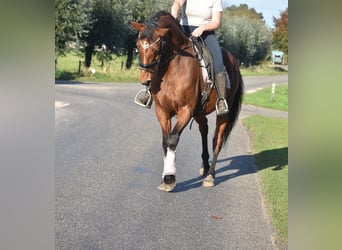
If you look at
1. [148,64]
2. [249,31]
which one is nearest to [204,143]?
[148,64]

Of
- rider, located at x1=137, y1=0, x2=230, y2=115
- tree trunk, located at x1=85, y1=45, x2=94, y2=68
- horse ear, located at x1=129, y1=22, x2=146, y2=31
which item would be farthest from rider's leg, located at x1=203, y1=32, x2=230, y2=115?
tree trunk, located at x1=85, y1=45, x2=94, y2=68

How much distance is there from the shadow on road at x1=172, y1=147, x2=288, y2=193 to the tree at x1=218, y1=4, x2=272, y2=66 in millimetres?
623

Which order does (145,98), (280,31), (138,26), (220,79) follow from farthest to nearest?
(220,79), (145,98), (138,26), (280,31)

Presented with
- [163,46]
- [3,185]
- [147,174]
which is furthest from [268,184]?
[3,185]

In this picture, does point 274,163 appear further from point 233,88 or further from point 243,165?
point 233,88

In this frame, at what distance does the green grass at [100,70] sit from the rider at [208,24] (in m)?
0.28

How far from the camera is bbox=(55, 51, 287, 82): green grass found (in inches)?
65.3

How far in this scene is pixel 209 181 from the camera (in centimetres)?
291

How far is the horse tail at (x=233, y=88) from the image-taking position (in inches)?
120

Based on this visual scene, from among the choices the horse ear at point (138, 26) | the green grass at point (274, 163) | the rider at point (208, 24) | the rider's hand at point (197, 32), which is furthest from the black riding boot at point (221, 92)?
the horse ear at point (138, 26)

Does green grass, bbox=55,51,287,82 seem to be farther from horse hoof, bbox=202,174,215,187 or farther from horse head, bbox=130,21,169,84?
horse hoof, bbox=202,174,215,187

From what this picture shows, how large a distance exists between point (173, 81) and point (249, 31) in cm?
89

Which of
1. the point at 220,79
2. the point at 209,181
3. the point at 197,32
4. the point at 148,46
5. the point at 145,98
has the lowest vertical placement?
the point at 209,181

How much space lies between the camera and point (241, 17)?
1.74 m
